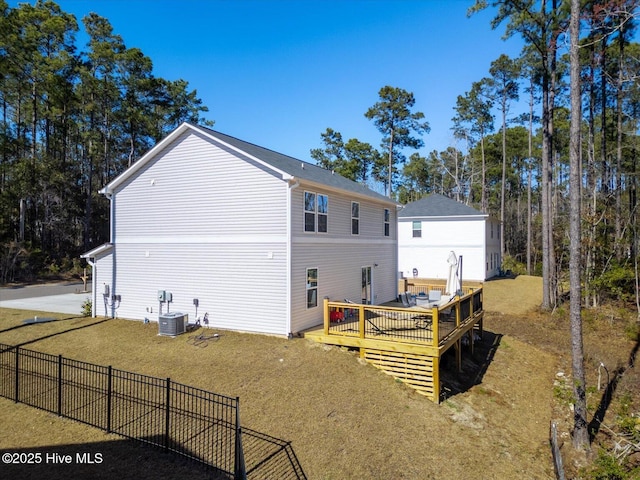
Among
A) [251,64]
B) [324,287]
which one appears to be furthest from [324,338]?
[251,64]

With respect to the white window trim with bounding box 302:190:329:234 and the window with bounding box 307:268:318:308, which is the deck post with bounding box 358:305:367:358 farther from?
the white window trim with bounding box 302:190:329:234

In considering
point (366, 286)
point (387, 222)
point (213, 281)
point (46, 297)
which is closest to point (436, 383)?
point (366, 286)

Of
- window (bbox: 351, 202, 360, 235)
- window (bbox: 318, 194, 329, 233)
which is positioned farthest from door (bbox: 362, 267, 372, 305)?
window (bbox: 318, 194, 329, 233)

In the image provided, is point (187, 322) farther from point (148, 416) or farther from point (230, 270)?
point (148, 416)

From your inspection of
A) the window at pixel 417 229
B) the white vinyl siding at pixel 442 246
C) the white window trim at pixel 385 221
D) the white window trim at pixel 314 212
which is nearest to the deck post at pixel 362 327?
the white window trim at pixel 314 212

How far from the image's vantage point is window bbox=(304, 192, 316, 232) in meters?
12.4

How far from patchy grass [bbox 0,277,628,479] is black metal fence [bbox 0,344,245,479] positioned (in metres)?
0.32

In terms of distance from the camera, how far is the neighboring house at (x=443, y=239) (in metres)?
28.2

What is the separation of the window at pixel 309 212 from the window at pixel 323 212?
1.14 ft

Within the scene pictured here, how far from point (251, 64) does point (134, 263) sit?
38.4ft

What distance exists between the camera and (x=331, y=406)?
313 inches

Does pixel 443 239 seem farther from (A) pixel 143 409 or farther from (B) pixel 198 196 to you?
(A) pixel 143 409

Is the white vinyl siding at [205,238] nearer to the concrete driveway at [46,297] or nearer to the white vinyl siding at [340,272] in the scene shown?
the white vinyl siding at [340,272]

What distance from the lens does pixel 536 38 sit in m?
17.3
